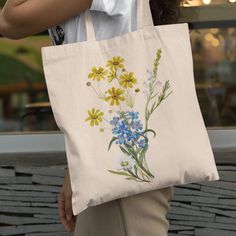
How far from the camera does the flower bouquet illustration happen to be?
1.36 meters

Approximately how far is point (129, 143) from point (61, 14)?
33 centimetres

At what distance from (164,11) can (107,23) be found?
0.18m

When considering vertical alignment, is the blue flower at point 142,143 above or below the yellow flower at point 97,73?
below

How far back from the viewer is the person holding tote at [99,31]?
4.50 feet

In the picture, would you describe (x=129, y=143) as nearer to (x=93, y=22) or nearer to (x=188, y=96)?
(x=188, y=96)

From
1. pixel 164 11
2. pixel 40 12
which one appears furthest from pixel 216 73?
pixel 40 12

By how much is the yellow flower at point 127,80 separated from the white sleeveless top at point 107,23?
0.11 metres

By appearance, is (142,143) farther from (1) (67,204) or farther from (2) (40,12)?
(2) (40,12)

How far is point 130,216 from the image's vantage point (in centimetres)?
143

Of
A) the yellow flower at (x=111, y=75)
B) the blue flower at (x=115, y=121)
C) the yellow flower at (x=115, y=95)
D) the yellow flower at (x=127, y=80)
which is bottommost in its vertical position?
the blue flower at (x=115, y=121)

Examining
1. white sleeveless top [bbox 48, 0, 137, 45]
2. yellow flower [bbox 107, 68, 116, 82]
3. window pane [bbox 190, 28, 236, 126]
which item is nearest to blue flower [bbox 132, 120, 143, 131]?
yellow flower [bbox 107, 68, 116, 82]

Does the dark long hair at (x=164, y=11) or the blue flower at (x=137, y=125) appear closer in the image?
the blue flower at (x=137, y=125)

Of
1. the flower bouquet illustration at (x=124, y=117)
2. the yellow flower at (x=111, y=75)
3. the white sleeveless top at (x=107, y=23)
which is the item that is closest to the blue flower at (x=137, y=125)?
the flower bouquet illustration at (x=124, y=117)

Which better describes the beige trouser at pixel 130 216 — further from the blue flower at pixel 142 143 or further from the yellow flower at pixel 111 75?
the yellow flower at pixel 111 75
